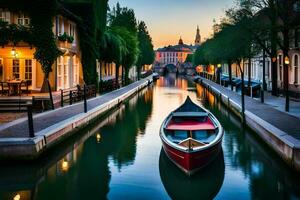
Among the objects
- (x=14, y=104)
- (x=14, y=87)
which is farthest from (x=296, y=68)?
(x=14, y=104)

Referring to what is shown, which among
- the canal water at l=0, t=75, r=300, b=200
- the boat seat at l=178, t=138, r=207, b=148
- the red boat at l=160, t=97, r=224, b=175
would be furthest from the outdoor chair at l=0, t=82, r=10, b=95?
the boat seat at l=178, t=138, r=207, b=148

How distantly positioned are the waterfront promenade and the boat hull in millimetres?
2646

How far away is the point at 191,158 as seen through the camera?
1520 centimetres

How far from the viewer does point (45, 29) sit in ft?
101

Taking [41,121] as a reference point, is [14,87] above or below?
above

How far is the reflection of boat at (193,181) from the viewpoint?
1417 cm

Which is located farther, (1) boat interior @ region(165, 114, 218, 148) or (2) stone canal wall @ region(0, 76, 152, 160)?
(1) boat interior @ region(165, 114, 218, 148)

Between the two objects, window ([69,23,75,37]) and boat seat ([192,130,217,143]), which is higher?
window ([69,23,75,37])

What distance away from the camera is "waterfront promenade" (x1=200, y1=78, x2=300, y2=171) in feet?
52.0

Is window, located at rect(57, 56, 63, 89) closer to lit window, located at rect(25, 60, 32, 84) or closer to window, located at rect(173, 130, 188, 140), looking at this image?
lit window, located at rect(25, 60, 32, 84)

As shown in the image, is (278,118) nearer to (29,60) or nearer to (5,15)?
(29,60)

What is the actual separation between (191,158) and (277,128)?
6.30 metres

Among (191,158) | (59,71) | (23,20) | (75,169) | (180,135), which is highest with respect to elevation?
(23,20)

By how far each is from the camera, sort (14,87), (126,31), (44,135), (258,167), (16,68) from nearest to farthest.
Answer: (258,167)
(44,135)
(14,87)
(16,68)
(126,31)
